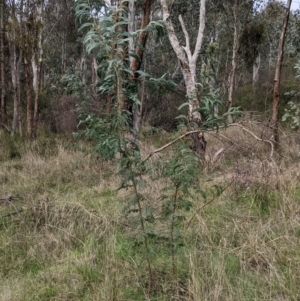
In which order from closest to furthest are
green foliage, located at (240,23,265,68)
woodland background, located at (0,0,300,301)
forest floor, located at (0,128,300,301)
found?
Result: woodland background, located at (0,0,300,301)
forest floor, located at (0,128,300,301)
green foliage, located at (240,23,265,68)

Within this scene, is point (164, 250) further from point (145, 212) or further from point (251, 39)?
point (251, 39)

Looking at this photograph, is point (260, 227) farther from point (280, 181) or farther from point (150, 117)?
point (150, 117)

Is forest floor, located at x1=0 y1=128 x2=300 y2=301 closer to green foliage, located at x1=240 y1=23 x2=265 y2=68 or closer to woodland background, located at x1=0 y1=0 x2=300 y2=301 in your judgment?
woodland background, located at x1=0 y1=0 x2=300 y2=301

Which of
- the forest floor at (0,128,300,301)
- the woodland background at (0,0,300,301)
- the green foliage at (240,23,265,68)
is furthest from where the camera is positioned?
the green foliage at (240,23,265,68)

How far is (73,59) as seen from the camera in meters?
28.5

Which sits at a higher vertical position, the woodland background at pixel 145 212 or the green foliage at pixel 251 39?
the green foliage at pixel 251 39

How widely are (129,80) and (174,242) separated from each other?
1.22m

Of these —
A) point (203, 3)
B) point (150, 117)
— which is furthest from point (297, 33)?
point (150, 117)

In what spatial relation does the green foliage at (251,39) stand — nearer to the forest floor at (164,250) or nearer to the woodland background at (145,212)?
the woodland background at (145,212)

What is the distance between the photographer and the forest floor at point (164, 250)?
269cm

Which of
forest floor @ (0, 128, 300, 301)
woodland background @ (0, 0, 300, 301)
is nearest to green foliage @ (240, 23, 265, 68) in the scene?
woodland background @ (0, 0, 300, 301)

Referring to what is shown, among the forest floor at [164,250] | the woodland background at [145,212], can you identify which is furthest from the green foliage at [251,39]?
the forest floor at [164,250]

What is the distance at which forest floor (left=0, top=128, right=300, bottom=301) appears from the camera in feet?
8.81

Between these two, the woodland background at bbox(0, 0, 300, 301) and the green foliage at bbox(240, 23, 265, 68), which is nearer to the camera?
the woodland background at bbox(0, 0, 300, 301)
